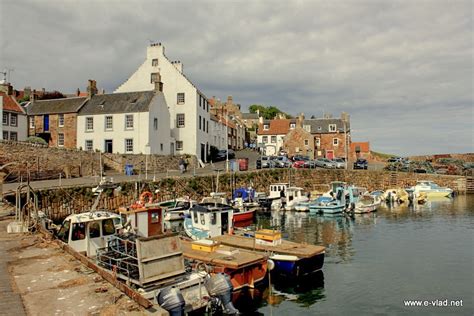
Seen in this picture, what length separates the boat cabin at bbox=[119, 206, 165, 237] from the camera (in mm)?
18108

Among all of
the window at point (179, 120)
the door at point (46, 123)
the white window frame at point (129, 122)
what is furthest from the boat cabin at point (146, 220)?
the door at point (46, 123)

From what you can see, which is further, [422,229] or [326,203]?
[326,203]

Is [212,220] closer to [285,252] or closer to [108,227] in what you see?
[285,252]

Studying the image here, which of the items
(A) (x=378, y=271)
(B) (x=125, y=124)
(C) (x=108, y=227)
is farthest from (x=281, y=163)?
(C) (x=108, y=227)

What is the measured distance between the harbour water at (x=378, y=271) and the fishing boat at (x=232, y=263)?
582 millimetres

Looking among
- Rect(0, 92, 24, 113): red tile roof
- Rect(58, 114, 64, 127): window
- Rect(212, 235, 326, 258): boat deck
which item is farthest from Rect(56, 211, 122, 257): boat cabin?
Rect(58, 114, 64, 127): window

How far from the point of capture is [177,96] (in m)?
53.5

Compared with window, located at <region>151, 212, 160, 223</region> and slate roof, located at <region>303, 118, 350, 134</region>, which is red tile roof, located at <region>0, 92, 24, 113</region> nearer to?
window, located at <region>151, 212, 160, 223</region>

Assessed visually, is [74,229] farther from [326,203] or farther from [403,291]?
[326,203]

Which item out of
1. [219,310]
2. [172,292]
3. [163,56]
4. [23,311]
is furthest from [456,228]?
[163,56]

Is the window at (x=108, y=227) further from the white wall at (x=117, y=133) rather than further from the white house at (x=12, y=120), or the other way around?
the white house at (x=12, y=120)

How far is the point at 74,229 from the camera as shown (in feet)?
52.0

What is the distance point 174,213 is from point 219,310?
799 inches

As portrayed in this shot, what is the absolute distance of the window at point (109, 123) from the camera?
47.6 meters
